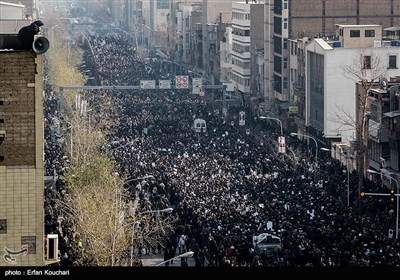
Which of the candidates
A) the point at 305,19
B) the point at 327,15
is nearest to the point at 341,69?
the point at 305,19

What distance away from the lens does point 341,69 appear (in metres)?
80.9

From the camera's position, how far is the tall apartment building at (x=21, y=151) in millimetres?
24250

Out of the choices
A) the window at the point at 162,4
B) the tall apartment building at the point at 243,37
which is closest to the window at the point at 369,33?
the tall apartment building at the point at 243,37

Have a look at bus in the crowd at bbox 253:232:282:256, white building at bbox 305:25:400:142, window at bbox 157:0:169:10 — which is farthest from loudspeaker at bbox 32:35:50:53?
window at bbox 157:0:169:10

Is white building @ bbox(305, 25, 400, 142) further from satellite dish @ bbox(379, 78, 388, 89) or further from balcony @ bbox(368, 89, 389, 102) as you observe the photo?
balcony @ bbox(368, 89, 389, 102)

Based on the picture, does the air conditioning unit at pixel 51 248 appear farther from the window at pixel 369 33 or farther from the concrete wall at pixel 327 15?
the concrete wall at pixel 327 15

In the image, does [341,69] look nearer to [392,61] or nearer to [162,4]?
[392,61]

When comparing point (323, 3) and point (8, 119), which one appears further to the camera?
point (323, 3)

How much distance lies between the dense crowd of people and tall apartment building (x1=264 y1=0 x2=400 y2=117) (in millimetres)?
3361

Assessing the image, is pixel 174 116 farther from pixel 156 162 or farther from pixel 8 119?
pixel 8 119

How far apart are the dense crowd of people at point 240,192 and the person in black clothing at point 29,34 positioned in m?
6.71

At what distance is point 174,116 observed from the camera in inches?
3930

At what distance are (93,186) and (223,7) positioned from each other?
9517 centimetres

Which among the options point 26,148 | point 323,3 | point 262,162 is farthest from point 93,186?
point 323,3
